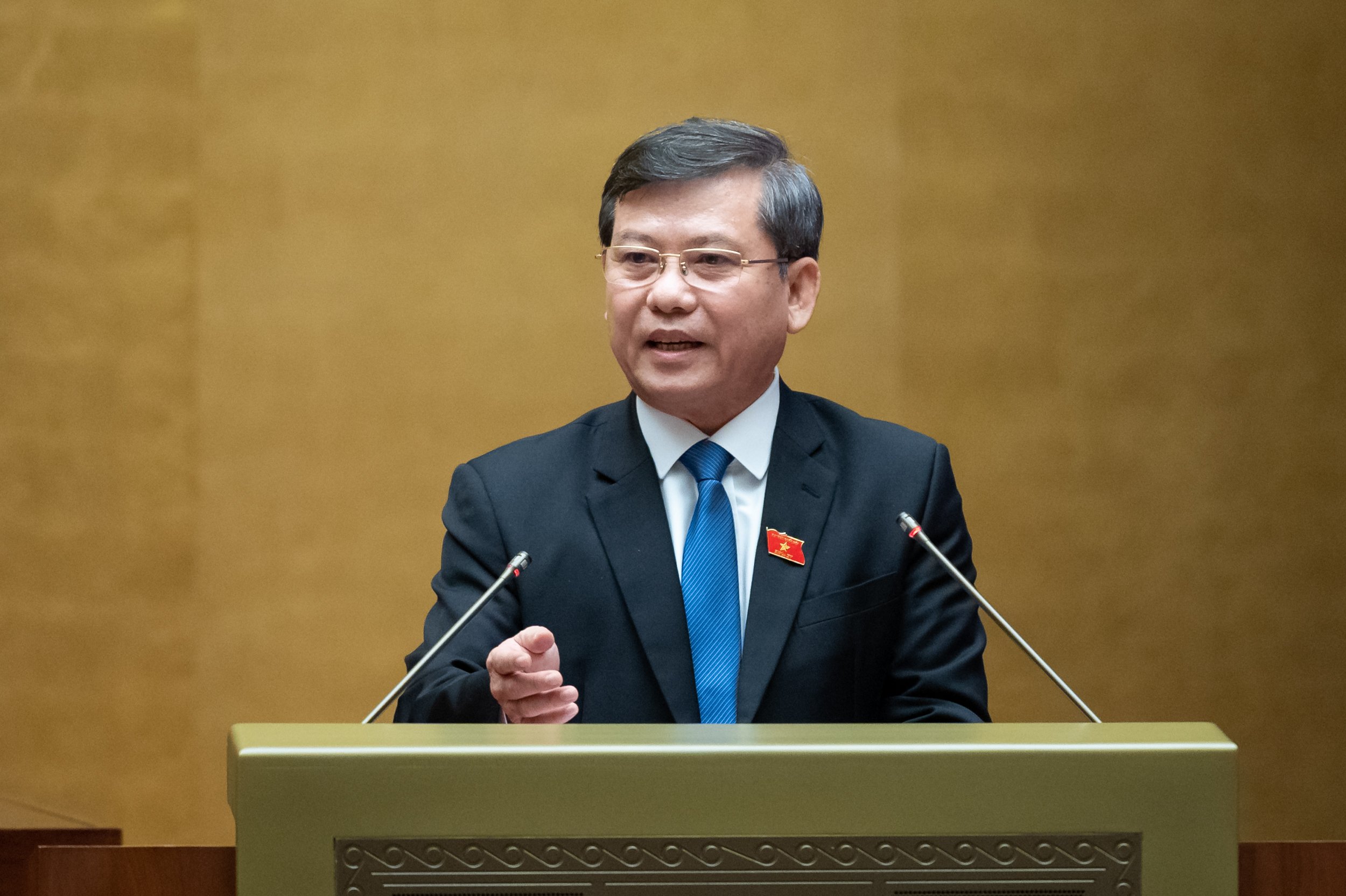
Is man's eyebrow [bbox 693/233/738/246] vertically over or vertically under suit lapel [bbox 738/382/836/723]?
over

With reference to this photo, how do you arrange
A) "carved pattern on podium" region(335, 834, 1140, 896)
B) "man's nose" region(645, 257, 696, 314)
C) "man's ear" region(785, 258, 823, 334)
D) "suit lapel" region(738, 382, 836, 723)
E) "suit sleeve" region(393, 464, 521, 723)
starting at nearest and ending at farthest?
"carved pattern on podium" region(335, 834, 1140, 896) < "suit sleeve" region(393, 464, 521, 723) < "suit lapel" region(738, 382, 836, 723) < "man's nose" region(645, 257, 696, 314) < "man's ear" region(785, 258, 823, 334)

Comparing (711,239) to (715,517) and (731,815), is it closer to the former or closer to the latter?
(715,517)

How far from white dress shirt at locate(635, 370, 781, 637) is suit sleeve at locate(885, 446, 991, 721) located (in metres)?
0.20

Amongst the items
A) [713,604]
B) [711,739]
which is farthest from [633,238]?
[711,739]

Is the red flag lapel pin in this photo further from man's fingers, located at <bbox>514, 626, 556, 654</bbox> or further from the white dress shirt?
man's fingers, located at <bbox>514, 626, 556, 654</bbox>

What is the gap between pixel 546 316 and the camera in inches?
145

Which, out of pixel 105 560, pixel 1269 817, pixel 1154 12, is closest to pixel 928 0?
pixel 1154 12

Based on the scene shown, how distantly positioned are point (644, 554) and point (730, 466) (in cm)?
17

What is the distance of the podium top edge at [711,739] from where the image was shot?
1.10m

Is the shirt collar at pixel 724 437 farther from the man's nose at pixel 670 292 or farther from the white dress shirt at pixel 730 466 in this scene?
the man's nose at pixel 670 292

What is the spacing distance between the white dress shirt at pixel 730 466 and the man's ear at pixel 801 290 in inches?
5.0

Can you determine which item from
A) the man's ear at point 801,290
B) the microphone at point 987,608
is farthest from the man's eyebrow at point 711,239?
the microphone at point 987,608

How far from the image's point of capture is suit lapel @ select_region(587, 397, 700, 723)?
5.73 ft

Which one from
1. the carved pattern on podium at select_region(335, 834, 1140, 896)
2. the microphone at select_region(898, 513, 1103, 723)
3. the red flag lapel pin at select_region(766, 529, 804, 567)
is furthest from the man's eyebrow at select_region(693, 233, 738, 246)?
the carved pattern on podium at select_region(335, 834, 1140, 896)
